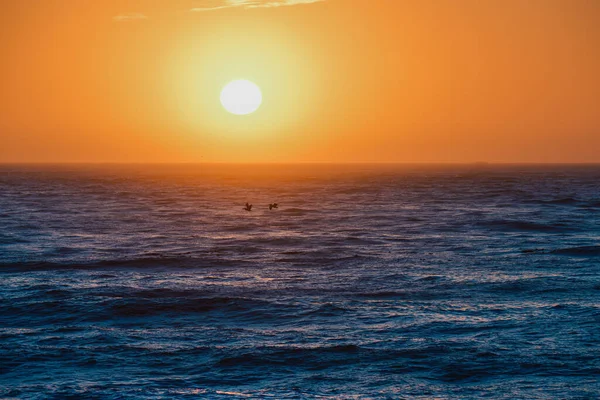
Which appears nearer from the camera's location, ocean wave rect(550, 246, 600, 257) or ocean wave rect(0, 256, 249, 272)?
ocean wave rect(0, 256, 249, 272)

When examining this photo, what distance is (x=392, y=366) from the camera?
2280 centimetres

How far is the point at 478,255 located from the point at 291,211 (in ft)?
153

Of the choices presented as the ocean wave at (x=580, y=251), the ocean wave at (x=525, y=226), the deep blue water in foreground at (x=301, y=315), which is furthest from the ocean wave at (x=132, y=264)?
the ocean wave at (x=525, y=226)

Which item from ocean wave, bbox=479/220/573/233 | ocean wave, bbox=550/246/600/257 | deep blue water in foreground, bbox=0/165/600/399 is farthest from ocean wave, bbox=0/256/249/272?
ocean wave, bbox=479/220/573/233

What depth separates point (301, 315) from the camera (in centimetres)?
2972

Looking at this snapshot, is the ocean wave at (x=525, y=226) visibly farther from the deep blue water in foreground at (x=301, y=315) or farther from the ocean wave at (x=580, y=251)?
the ocean wave at (x=580, y=251)

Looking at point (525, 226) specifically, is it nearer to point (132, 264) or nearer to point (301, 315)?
point (132, 264)

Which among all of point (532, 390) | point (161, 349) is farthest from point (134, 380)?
point (532, 390)

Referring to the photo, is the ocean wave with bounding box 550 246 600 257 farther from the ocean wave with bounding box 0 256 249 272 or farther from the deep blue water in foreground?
the ocean wave with bounding box 0 256 249 272

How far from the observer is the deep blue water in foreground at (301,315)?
21406 millimetres

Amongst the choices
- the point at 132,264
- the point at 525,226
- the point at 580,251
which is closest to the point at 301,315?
the point at 132,264

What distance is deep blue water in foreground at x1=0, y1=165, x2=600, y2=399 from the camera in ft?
70.2

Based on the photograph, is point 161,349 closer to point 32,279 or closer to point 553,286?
point 32,279

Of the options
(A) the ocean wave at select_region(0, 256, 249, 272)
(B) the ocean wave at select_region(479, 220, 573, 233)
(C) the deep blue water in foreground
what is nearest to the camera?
(C) the deep blue water in foreground
